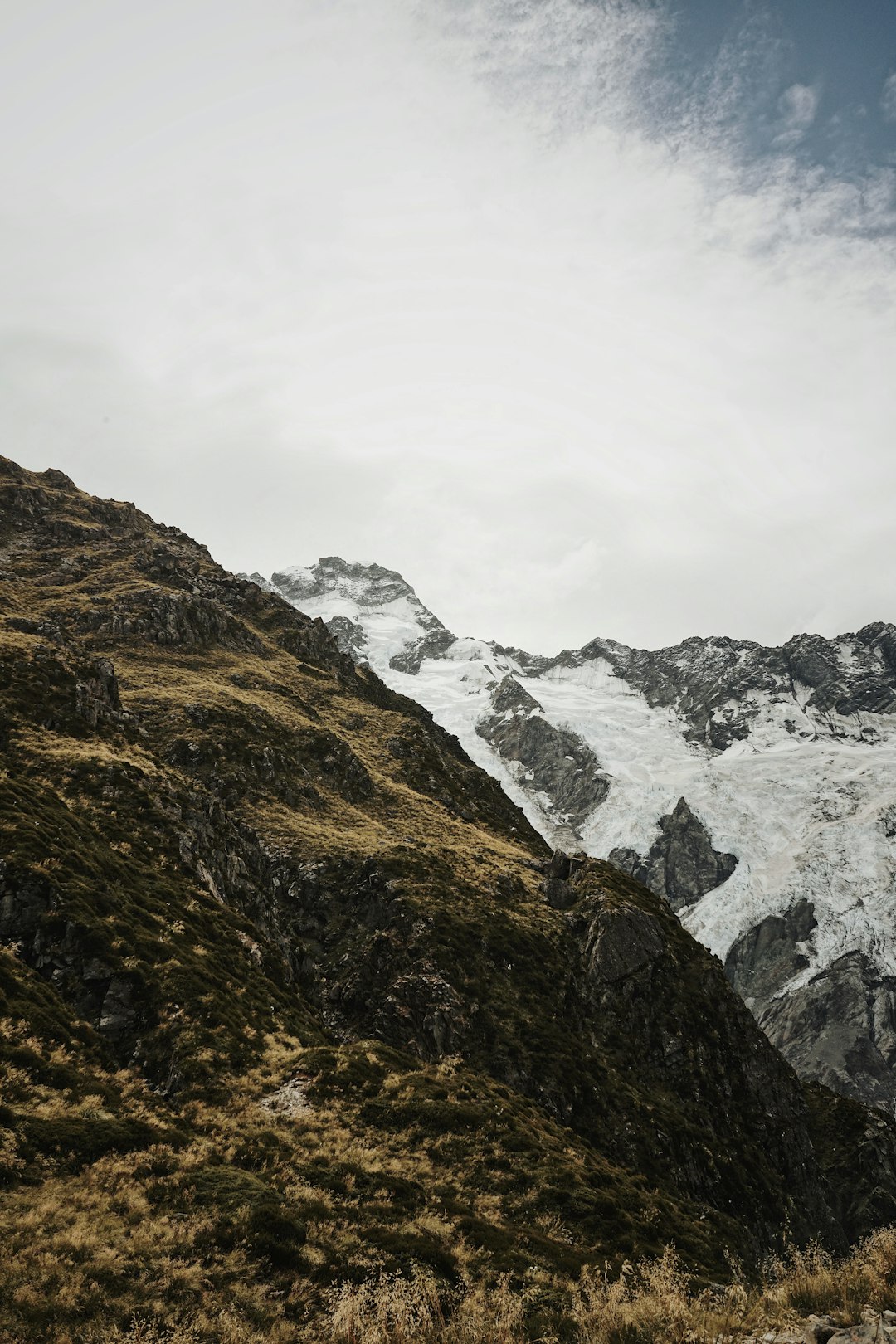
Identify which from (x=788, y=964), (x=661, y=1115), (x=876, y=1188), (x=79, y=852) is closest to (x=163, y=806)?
(x=79, y=852)

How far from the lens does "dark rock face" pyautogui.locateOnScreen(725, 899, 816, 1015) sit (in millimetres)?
189500

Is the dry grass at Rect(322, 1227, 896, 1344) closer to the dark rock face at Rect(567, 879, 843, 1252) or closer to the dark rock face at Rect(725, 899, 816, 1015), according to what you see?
the dark rock face at Rect(567, 879, 843, 1252)

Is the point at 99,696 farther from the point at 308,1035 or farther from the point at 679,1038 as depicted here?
the point at 679,1038

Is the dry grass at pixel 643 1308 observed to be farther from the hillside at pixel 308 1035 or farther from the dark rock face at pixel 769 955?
the dark rock face at pixel 769 955

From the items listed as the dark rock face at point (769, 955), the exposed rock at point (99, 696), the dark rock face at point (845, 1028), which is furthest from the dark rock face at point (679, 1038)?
the dark rock face at point (769, 955)

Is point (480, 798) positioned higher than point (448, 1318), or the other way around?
point (480, 798)

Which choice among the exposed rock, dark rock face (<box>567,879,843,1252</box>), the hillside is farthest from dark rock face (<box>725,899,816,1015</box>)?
the exposed rock

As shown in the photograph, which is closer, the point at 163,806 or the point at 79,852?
the point at 79,852

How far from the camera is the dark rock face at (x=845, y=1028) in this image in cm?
17188

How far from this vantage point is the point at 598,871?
59875 mm

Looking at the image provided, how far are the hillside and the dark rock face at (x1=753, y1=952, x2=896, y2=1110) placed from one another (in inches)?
5304

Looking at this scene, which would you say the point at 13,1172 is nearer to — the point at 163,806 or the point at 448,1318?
the point at 448,1318

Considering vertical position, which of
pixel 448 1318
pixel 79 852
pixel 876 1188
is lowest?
pixel 876 1188

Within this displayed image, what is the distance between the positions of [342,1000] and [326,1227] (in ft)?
82.0
